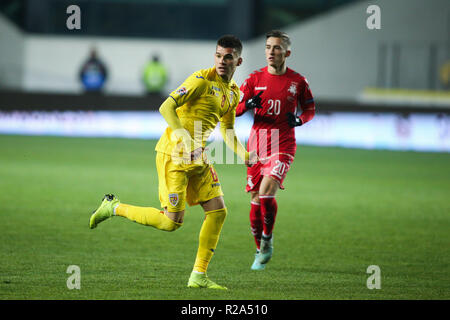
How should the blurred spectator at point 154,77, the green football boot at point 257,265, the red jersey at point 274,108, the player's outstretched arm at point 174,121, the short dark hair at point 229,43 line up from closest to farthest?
the player's outstretched arm at point 174,121 < the short dark hair at point 229,43 < the green football boot at point 257,265 < the red jersey at point 274,108 < the blurred spectator at point 154,77

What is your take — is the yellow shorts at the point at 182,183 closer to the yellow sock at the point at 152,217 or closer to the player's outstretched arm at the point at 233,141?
the yellow sock at the point at 152,217

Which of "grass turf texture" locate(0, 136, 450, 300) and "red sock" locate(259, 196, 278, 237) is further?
"red sock" locate(259, 196, 278, 237)

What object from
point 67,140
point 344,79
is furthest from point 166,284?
point 344,79

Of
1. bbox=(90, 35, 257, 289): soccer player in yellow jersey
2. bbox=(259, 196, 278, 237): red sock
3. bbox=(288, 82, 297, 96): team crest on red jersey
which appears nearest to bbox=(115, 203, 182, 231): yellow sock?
bbox=(90, 35, 257, 289): soccer player in yellow jersey

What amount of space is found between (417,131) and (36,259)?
14294 mm

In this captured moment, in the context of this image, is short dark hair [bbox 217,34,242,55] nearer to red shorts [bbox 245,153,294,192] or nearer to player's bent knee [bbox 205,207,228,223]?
player's bent knee [bbox 205,207,228,223]

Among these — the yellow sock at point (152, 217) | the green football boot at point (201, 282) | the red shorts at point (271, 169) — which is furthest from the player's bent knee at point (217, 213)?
the red shorts at point (271, 169)

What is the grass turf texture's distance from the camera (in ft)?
20.3

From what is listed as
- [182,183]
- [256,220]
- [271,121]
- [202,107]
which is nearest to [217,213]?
[182,183]

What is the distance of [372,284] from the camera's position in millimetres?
6367

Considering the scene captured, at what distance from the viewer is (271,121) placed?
24.9 feet

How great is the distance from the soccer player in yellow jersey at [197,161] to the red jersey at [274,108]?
3.92 feet

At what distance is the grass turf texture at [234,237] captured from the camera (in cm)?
618
